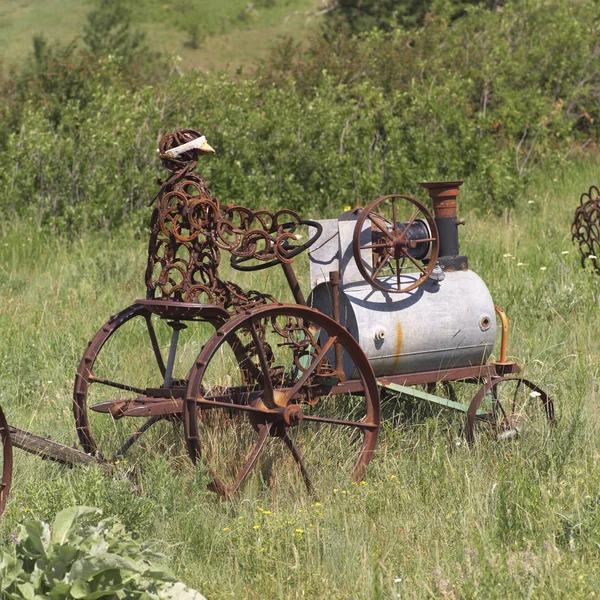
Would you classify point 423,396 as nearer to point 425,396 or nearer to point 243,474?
point 425,396

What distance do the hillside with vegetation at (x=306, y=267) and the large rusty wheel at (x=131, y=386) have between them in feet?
0.61

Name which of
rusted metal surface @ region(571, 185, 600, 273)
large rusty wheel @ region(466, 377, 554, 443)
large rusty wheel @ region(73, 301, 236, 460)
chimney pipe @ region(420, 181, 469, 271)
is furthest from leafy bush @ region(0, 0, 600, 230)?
large rusty wheel @ region(466, 377, 554, 443)

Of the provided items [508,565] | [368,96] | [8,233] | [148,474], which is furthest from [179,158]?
[368,96]

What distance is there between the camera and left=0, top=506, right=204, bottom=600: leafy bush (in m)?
2.63

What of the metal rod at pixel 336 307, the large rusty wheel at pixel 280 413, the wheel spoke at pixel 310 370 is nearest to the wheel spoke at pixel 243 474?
the large rusty wheel at pixel 280 413

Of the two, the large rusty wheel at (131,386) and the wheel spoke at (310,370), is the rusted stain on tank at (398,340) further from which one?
the large rusty wheel at (131,386)

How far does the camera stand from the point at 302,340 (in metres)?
4.20

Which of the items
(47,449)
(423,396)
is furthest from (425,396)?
(47,449)

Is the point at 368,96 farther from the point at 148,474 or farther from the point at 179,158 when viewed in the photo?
the point at 148,474

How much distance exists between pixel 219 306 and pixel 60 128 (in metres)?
5.70

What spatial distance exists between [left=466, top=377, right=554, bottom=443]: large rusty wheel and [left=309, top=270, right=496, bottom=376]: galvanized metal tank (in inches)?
8.0

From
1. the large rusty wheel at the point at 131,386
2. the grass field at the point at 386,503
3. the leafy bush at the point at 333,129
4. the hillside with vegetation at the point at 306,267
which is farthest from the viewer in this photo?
the leafy bush at the point at 333,129

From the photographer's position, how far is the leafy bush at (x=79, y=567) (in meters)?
2.63

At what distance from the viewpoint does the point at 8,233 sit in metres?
8.05
